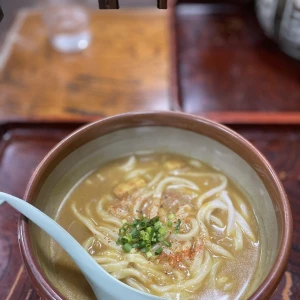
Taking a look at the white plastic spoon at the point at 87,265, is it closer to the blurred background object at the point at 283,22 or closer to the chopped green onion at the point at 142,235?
the chopped green onion at the point at 142,235

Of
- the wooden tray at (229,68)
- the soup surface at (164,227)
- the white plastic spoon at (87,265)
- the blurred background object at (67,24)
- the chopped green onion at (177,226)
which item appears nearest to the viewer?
the white plastic spoon at (87,265)

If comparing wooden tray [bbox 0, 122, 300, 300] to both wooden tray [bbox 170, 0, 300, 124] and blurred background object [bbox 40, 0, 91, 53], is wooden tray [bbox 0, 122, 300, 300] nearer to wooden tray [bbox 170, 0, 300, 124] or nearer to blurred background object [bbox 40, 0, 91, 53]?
wooden tray [bbox 170, 0, 300, 124]

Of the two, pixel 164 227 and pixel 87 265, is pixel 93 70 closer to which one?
pixel 164 227

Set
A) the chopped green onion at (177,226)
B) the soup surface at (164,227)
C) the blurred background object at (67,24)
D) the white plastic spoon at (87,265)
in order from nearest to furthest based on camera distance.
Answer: the white plastic spoon at (87,265)
the soup surface at (164,227)
the chopped green onion at (177,226)
the blurred background object at (67,24)

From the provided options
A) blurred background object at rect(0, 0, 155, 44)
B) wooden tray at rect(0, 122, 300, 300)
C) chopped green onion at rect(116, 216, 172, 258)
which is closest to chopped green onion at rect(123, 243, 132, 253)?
chopped green onion at rect(116, 216, 172, 258)

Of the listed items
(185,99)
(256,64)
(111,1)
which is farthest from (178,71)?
(111,1)

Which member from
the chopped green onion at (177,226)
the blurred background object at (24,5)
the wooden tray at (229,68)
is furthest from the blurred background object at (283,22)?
the chopped green onion at (177,226)

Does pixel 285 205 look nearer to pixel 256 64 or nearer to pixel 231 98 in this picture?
pixel 231 98
